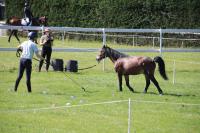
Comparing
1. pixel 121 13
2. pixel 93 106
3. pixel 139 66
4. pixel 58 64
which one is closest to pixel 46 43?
pixel 58 64

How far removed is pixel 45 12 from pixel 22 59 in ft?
85.2

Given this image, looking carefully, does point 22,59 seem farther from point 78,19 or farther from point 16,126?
point 78,19

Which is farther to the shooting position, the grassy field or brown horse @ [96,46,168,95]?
brown horse @ [96,46,168,95]

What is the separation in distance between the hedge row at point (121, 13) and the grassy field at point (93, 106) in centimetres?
1558

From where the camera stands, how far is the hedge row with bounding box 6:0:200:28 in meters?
38.5

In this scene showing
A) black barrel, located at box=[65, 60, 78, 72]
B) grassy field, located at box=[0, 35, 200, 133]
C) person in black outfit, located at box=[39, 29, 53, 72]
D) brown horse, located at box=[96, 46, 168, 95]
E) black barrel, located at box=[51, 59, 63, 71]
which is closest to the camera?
grassy field, located at box=[0, 35, 200, 133]

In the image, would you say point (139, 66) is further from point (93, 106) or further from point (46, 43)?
point (46, 43)

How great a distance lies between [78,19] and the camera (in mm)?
41438

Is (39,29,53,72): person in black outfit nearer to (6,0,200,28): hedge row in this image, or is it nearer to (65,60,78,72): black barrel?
(65,60,78,72): black barrel

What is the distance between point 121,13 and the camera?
131ft

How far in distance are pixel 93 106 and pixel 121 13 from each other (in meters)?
25.3

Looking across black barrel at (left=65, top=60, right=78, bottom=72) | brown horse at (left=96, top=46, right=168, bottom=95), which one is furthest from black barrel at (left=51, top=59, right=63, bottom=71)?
brown horse at (left=96, top=46, right=168, bottom=95)

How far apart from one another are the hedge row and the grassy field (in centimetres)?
1558

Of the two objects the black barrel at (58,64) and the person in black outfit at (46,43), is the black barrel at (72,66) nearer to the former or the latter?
the black barrel at (58,64)
